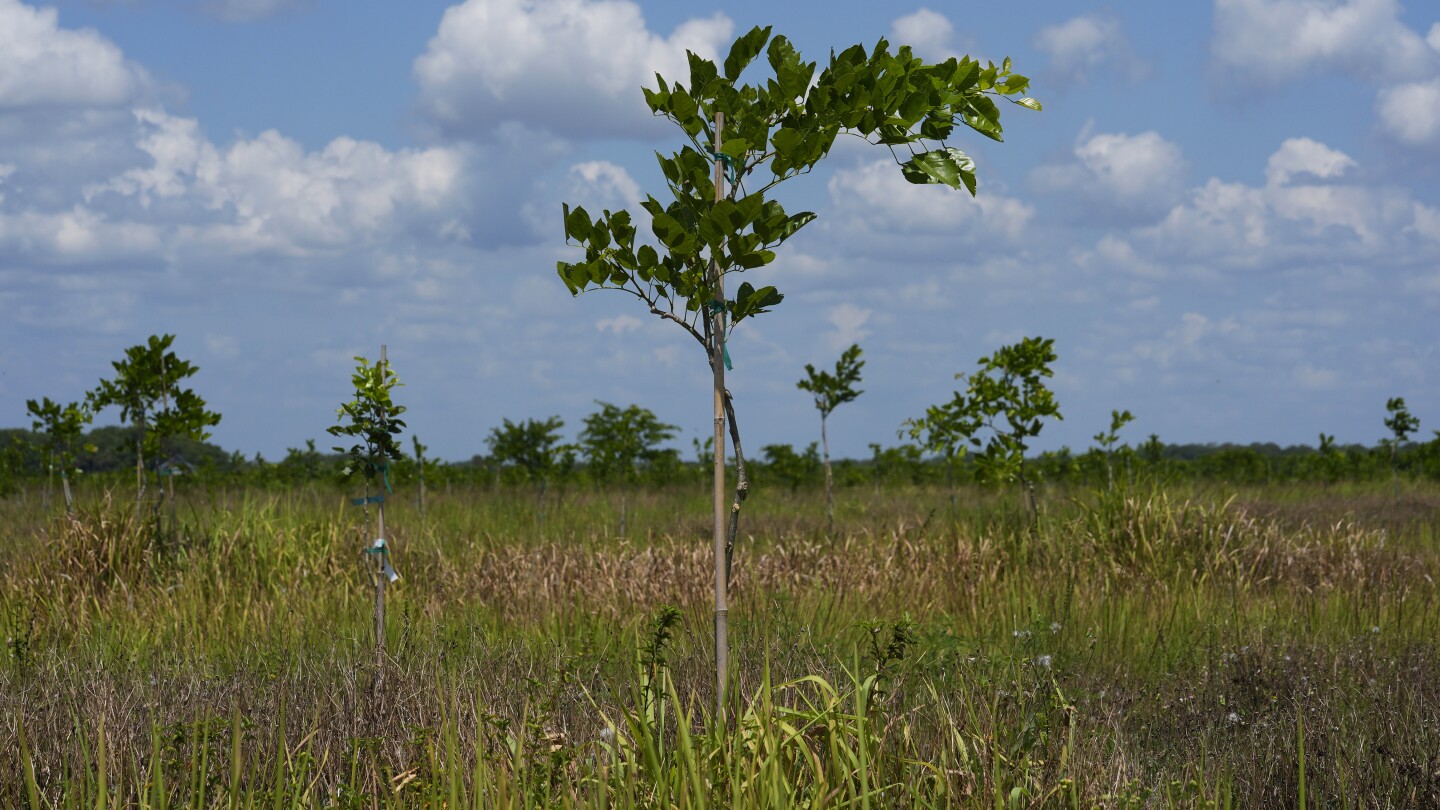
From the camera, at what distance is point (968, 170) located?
3.26 meters

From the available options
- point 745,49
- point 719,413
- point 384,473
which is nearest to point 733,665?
point 719,413

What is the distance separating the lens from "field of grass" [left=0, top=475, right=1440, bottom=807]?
3426 millimetres

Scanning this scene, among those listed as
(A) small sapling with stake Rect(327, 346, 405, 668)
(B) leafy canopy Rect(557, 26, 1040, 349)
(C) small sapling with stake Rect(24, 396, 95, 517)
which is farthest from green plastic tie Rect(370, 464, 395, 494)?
(C) small sapling with stake Rect(24, 396, 95, 517)

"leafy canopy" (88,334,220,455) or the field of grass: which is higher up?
"leafy canopy" (88,334,220,455)

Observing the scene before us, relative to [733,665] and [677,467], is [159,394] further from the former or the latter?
[677,467]

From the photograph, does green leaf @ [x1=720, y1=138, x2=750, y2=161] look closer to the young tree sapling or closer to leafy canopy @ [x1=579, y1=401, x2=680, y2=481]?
the young tree sapling

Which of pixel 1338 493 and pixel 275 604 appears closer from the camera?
pixel 275 604

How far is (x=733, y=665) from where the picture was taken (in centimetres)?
409


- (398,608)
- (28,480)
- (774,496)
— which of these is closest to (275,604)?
(398,608)

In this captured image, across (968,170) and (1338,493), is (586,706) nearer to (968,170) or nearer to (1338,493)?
(968,170)

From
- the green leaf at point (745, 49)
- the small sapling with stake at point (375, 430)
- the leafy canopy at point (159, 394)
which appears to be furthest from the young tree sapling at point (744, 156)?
the leafy canopy at point (159, 394)

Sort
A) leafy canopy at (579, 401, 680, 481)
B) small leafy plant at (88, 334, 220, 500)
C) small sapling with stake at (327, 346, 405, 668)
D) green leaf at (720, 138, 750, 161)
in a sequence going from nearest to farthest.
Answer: green leaf at (720, 138, 750, 161) < small sapling with stake at (327, 346, 405, 668) < small leafy plant at (88, 334, 220, 500) < leafy canopy at (579, 401, 680, 481)

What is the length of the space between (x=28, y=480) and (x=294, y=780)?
75.4 ft

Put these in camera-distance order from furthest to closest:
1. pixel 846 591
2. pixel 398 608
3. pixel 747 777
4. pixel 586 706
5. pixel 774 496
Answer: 1. pixel 774 496
2. pixel 846 591
3. pixel 398 608
4. pixel 586 706
5. pixel 747 777
